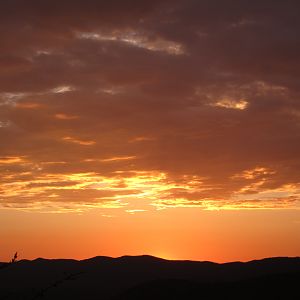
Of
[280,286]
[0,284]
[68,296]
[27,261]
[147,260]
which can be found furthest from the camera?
[27,261]

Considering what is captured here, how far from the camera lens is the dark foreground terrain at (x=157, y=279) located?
8462 centimetres

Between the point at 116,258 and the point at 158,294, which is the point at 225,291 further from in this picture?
the point at 116,258

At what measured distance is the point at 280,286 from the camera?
3238 inches

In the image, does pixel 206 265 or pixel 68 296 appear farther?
pixel 206 265

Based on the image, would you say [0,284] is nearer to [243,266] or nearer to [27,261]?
[27,261]

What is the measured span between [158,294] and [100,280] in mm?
61089

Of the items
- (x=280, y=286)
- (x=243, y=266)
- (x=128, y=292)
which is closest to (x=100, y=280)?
(x=243, y=266)

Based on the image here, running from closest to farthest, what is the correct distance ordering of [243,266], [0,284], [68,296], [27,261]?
[68,296] → [243,266] → [0,284] → [27,261]

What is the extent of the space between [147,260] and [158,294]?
7221 cm

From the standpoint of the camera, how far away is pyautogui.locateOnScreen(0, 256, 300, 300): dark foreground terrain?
84625 mm

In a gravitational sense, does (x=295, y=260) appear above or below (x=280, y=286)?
above

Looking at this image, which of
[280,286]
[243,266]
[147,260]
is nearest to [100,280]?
[147,260]

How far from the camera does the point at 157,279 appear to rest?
99312 millimetres

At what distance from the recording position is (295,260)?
132375 mm
